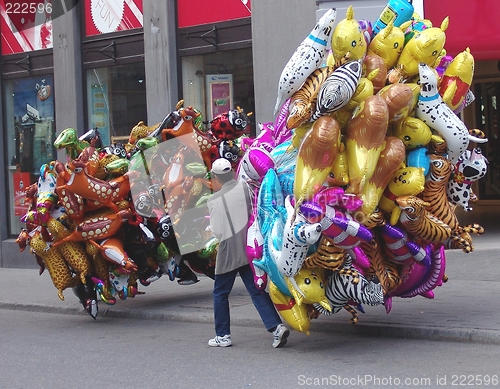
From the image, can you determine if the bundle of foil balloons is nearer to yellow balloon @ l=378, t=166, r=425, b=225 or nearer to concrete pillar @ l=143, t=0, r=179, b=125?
yellow balloon @ l=378, t=166, r=425, b=225

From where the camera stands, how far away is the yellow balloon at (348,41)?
7.02 meters

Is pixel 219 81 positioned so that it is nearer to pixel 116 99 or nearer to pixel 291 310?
pixel 116 99

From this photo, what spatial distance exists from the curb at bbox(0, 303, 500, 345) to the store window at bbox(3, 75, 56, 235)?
6642mm

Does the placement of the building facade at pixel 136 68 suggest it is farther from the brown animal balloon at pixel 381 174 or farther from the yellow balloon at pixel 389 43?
the brown animal balloon at pixel 381 174

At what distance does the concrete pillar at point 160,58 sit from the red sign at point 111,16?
1.10 ft

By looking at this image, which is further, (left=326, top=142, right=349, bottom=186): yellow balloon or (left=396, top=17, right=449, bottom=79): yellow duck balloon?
(left=396, top=17, right=449, bottom=79): yellow duck balloon

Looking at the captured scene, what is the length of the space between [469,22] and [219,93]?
14.3 feet

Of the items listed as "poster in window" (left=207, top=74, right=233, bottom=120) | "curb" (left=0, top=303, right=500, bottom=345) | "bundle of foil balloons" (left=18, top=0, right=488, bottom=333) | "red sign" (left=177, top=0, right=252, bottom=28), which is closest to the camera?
"bundle of foil balloons" (left=18, top=0, right=488, bottom=333)

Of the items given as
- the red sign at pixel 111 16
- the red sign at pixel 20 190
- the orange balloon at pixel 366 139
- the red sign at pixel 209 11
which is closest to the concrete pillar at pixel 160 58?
the red sign at pixel 209 11

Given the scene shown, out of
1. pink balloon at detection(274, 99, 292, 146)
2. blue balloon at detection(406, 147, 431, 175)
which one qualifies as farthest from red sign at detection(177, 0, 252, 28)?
blue balloon at detection(406, 147, 431, 175)

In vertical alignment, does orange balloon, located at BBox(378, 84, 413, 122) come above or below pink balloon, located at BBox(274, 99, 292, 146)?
above

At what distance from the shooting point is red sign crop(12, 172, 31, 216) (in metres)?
17.5

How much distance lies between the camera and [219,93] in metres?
14.6

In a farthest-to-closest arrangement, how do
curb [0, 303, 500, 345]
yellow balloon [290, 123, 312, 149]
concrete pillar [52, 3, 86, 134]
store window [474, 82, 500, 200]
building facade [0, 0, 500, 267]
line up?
store window [474, 82, 500, 200] < concrete pillar [52, 3, 86, 134] < building facade [0, 0, 500, 267] < curb [0, 303, 500, 345] < yellow balloon [290, 123, 312, 149]
